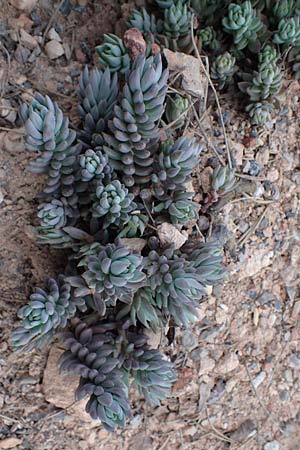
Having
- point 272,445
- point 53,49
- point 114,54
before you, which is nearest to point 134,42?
point 114,54

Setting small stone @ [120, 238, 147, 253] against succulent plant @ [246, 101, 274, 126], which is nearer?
small stone @ [120, 238, 147, 253]

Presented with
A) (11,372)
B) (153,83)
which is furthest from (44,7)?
(11,372)

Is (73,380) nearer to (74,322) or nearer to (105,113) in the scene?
(74,322)

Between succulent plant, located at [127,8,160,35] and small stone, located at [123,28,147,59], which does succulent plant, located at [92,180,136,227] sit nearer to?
small stone, located at [123,28,147,59]

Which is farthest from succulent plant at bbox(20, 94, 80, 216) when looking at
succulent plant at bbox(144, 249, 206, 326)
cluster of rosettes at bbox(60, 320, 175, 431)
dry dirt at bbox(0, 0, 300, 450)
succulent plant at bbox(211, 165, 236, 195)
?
succulent plant at bbox(211, 165, 236, 195)

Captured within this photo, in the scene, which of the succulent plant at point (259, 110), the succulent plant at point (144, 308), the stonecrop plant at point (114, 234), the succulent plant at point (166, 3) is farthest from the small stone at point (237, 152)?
the succulent plant at point (144, 308)

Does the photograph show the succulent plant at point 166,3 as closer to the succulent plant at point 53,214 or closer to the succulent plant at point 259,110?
the succulent plant at point 259,110

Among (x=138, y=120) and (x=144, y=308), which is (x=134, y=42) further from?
(x=144, y=308)
